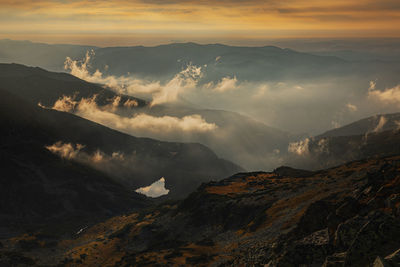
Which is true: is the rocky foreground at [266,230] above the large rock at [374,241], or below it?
below

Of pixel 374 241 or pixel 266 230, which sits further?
pixel 266 230

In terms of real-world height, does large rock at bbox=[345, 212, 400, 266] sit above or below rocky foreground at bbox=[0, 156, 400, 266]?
above

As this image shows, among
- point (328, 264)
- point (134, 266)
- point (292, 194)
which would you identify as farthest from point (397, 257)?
point (292, 194)

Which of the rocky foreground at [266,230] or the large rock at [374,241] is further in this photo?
the rocky foreground at [266,230]

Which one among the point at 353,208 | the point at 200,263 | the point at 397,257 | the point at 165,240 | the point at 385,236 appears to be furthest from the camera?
the point at 165,240

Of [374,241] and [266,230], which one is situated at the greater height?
[374,241]

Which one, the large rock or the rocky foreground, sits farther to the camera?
the rocky foreground

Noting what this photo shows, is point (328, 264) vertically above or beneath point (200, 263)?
above

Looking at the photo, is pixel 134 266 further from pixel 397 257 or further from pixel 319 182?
pixel 397 257
